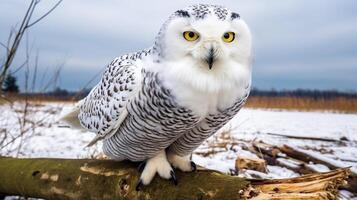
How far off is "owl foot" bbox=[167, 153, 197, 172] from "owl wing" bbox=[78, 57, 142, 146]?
43cm

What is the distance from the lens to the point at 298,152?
479 centimetres

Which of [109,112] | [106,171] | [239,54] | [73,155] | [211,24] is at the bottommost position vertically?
[73,155]

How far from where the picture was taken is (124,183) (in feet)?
7.10

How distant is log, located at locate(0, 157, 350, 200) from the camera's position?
5.35ft

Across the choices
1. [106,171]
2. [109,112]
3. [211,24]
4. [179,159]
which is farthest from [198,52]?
[106,171]

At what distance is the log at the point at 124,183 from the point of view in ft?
5.35

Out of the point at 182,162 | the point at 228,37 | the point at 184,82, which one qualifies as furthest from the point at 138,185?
the point at 228,37

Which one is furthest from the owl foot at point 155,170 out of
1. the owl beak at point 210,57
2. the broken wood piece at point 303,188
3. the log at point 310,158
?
the log at point 310,158

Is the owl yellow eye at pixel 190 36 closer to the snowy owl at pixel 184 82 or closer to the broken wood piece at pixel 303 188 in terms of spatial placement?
the snowy owl at pixel 184 82

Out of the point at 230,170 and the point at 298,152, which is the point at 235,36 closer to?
the point at 230,170

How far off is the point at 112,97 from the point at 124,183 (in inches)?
22.3

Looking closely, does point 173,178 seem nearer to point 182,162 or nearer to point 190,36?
point 182,162

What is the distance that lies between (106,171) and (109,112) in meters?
0.49

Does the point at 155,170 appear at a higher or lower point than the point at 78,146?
higher
